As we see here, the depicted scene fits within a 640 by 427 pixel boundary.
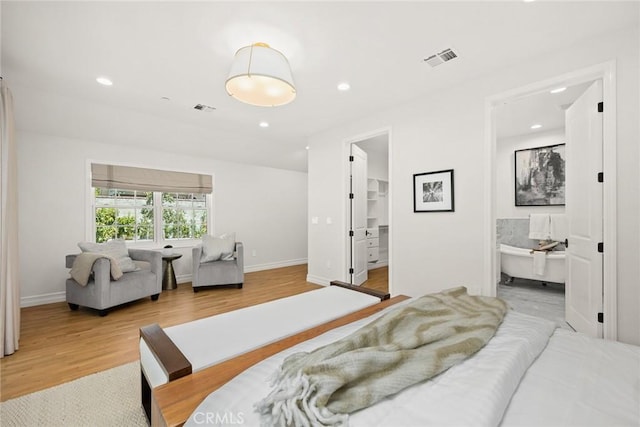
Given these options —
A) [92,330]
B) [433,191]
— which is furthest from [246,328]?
[433,191]

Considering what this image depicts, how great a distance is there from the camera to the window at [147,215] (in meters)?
4.40

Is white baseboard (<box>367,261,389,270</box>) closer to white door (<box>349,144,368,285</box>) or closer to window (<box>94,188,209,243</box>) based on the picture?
white door (<box>349,144,368,285</box>)

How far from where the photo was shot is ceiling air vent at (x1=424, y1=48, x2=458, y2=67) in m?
2.45

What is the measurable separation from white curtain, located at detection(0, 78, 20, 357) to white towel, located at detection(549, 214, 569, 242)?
677 cm

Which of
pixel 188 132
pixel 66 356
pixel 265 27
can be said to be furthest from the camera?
pixel 188 132

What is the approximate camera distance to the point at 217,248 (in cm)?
455

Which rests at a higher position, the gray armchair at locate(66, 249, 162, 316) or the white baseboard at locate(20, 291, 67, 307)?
the gray armchair at locate(66, 249, 162, 316)

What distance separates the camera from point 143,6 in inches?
74.5

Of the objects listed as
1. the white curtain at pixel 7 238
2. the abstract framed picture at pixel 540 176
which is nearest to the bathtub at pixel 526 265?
the abstract framed picture at pixel 540 176

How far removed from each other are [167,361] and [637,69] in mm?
3661

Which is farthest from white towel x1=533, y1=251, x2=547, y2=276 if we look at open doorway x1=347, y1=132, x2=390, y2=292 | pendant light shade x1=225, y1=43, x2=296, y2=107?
pendant light shade x1=225, y1=43, x2=296, y2=107

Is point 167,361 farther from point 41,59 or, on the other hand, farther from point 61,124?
point 61,124

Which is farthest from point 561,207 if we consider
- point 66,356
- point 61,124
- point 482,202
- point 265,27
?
point 61,124

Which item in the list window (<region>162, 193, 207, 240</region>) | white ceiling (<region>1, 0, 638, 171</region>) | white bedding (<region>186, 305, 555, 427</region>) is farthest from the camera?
window (<region>162, 193, 207, 240</region>)
